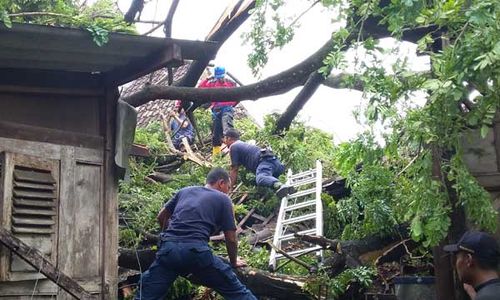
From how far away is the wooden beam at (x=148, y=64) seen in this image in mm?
6301

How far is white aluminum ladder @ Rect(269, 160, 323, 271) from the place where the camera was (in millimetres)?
8648

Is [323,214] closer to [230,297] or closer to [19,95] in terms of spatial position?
[230,297]

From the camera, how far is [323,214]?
9469 mm

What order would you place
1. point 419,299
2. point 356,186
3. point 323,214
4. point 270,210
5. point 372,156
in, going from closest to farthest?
point 372,156
point 419,299
point 356,186
point 323,214
point 270,210

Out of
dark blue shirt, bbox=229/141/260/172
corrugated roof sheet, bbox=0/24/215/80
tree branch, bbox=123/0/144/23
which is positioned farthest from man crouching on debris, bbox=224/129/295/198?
corrugated roof sheet, bbox=0/24/215/80

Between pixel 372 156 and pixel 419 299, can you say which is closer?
pixel 372 156

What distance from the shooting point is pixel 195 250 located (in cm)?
646

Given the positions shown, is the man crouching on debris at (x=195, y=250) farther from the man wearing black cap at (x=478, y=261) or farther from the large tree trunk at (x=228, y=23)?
the man wearing black cap at (x=478, y=261)

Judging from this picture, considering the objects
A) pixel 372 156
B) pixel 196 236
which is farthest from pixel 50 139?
pixel 372 156

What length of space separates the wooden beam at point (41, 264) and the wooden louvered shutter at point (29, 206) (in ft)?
0.55

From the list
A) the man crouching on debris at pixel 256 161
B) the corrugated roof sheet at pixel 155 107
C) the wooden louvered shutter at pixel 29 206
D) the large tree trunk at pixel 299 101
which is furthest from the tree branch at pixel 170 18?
the corrugated roof sheet at pixel 155 107

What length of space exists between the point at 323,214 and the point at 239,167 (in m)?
1.91

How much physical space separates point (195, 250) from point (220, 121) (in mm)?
5914

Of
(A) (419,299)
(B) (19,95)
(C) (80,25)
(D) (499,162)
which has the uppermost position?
(C) (80,25)
